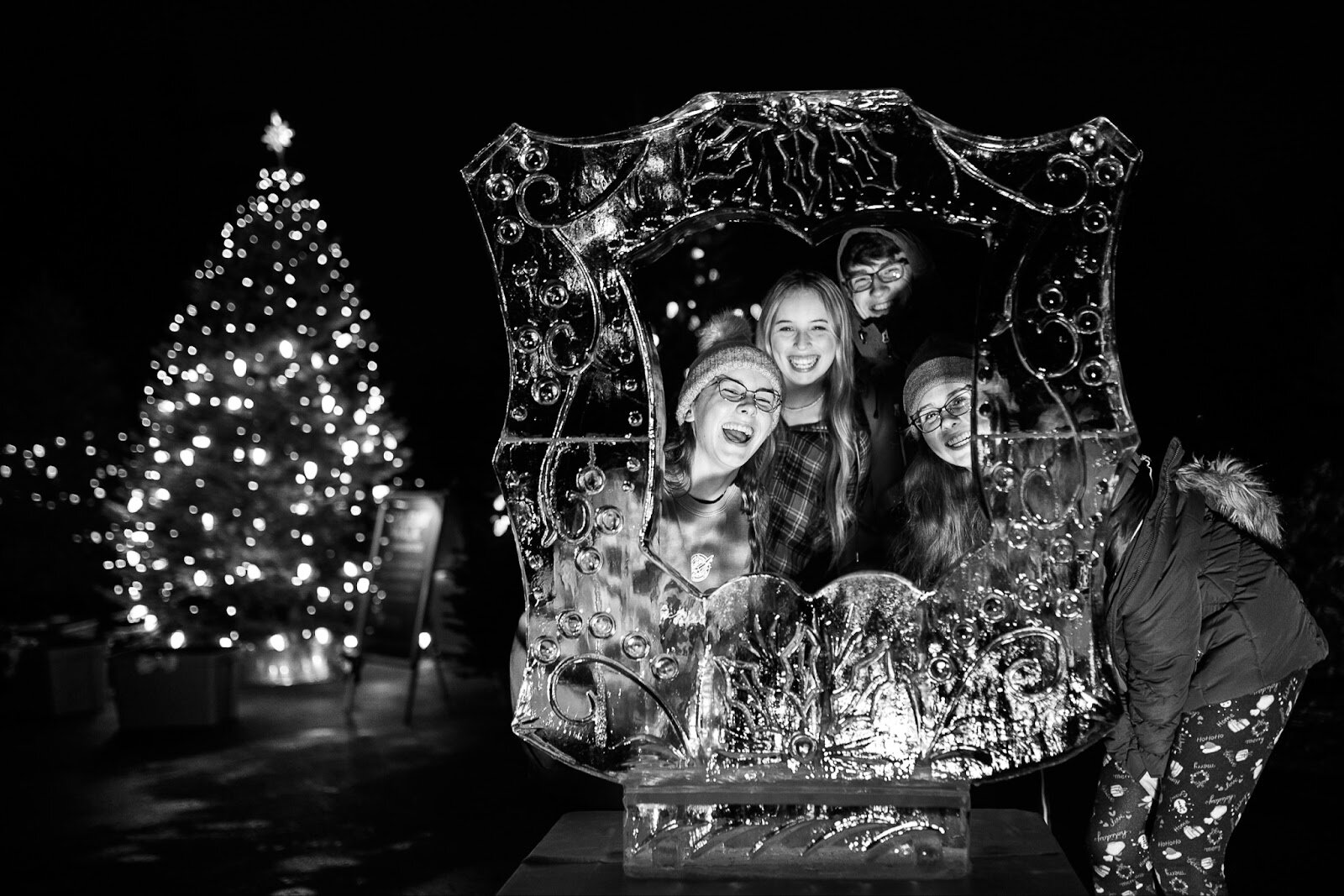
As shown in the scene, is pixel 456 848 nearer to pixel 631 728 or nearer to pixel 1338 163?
pixel 631 728

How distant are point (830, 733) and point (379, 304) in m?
14.9

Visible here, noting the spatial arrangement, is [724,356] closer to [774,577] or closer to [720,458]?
[720,458]

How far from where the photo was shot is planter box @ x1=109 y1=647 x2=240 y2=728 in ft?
29.0

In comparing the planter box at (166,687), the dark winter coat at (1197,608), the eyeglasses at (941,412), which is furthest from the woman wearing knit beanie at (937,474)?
the planter box at (166,687)

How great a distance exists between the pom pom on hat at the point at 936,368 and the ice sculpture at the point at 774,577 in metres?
0.04

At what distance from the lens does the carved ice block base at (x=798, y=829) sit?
2467mm

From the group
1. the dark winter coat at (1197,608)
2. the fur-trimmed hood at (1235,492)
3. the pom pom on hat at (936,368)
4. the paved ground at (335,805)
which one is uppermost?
the pom pom on hat at (936,368)

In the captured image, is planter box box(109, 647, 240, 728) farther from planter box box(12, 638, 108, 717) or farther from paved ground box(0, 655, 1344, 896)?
planter box box(12, 638, 108, 717)

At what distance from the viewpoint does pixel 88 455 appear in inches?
671

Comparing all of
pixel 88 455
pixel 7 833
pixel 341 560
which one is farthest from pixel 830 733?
pixel 88 455

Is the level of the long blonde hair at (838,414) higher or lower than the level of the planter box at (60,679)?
higher

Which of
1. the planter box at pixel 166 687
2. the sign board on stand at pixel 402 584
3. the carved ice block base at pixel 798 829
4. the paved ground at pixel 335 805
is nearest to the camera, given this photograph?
the carved ice block base at pixel 798 829

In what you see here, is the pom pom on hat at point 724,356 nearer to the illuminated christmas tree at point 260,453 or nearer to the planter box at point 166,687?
the planter box at point 166,687

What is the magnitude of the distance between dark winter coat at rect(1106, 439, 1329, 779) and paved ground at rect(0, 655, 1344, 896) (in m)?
1.89
